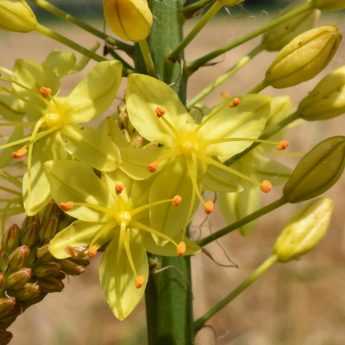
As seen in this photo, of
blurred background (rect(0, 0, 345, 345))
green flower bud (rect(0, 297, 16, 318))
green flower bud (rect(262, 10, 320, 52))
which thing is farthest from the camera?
blurred background (rect(0, 0, 345, 345))

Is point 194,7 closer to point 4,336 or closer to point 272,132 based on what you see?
point 272,132

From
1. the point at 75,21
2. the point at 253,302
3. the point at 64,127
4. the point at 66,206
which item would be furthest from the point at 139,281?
the point at 253,302

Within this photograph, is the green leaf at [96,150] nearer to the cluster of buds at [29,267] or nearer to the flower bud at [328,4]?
the cluster of buds at [29,267]

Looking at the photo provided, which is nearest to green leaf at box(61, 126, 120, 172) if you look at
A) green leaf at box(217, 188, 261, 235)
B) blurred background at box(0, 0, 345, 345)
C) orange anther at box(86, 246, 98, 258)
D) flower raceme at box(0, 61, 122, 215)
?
flower raceme at box(0, 61, 122, 215)

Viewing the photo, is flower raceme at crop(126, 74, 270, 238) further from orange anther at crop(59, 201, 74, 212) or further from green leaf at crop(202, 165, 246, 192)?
orange anther at crop(59, 201, 74, 212)

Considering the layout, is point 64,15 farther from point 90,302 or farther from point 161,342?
point 90,302
